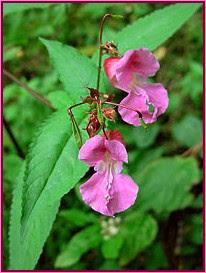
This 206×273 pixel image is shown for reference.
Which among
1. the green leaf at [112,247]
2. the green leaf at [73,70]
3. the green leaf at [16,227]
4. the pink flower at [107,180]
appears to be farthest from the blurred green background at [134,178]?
the pink flower at [107,180]

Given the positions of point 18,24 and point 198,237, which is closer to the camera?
point 198,237

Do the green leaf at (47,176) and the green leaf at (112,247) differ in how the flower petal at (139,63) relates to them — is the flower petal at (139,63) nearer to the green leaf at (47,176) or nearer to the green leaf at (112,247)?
the green leaf at (47,176)

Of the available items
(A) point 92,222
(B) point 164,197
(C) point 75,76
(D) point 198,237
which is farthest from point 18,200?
(D) point 198,237

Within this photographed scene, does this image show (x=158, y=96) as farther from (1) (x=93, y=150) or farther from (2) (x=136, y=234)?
(2) (x=136, y=234)

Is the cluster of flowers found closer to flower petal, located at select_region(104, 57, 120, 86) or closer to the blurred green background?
flower petal, located at select_region(104, 57, 120, 86)

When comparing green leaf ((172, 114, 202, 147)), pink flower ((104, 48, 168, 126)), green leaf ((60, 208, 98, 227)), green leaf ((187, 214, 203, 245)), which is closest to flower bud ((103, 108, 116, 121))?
pink flower ((104, 48, 168, 126))

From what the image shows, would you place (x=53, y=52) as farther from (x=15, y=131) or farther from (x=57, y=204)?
(x=15, y=131)

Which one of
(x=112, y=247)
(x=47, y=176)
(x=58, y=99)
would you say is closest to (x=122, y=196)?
(x=47, y=176)

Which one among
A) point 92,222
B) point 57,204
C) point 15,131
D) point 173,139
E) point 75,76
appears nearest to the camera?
point 57,204
